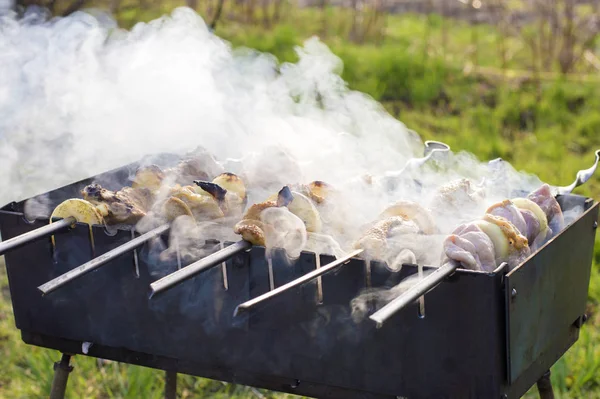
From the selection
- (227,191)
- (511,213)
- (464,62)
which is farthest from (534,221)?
(464,62)

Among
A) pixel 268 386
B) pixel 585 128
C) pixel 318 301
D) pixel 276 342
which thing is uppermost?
pixel 318 301

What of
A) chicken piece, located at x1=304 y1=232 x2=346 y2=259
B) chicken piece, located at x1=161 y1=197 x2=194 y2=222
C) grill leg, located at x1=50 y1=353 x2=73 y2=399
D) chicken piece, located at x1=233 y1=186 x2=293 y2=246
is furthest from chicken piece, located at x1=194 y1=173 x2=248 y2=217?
grill leg, located at x1=50 y1=353 x2=73 y2=399

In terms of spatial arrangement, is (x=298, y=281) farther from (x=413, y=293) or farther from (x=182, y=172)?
(x=182, y=172)

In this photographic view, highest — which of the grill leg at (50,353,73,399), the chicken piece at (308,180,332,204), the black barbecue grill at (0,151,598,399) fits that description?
the chicken piece at (308,180,332,204)

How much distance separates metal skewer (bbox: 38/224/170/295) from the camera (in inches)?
74.5

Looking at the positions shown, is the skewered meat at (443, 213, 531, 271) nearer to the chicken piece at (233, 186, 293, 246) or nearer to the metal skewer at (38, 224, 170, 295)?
the chicken piece at (233, 186, 293, 246)

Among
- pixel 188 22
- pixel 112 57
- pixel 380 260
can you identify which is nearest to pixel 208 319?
pixel 380 260

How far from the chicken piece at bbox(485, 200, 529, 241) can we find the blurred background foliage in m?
2.04

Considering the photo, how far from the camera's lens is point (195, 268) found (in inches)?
74.1

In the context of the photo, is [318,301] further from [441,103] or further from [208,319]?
[441,103]

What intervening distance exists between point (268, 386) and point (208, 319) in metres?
0.24

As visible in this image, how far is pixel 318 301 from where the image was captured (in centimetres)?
207

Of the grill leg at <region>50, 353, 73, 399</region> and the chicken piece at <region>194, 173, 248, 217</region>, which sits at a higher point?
the chicken piece at <region>194, 173, 248, 217</region>

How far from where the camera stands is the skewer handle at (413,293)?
63.7 inches
